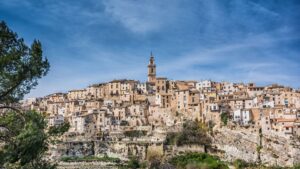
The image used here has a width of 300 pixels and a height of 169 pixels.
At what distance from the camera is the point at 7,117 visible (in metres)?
13.3

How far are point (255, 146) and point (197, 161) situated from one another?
5.65m

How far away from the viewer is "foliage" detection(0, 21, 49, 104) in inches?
485

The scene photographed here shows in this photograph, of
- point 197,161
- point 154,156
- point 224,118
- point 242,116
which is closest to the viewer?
point 197,161

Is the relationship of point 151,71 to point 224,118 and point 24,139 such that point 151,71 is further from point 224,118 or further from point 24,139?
point 24,139

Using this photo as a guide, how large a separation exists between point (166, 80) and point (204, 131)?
18.3 metres

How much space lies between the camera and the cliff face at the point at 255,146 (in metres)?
38.5

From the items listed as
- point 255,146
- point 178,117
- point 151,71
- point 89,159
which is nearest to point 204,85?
point 151,71


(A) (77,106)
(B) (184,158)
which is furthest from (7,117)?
(A) (77,106)

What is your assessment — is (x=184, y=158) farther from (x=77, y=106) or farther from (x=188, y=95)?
(x=77, y=106)

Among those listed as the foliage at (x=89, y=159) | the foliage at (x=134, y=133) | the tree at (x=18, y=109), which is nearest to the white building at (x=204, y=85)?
the foliage at (x=134, y=133)

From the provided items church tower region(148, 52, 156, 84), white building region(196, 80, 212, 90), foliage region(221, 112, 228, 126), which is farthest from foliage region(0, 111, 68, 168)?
church tower region(148, 52, 156, 84)

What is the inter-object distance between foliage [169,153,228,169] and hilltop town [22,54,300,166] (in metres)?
1.44

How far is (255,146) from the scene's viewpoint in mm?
41062

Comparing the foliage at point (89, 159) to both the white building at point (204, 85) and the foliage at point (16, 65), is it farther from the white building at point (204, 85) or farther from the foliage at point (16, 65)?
the foliage at point (16, 65)
